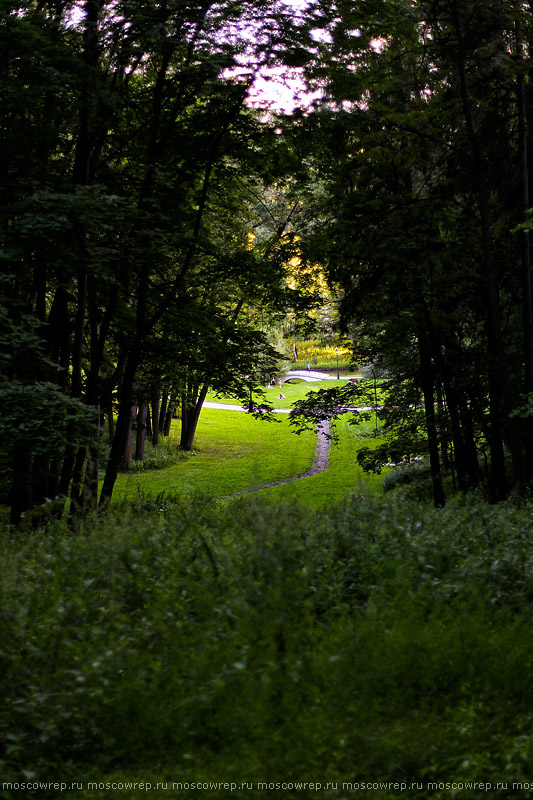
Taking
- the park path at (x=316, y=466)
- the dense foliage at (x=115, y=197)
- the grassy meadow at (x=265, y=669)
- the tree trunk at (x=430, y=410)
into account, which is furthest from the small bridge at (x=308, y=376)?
the grassy meadow at (x=265, y=669)

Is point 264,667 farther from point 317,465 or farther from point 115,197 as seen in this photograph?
point 317,465

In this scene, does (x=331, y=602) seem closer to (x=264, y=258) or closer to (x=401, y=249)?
(x=401, y=249)

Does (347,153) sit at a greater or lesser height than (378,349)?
greater

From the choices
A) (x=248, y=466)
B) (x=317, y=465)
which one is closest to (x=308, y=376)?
(x=317, y=465)

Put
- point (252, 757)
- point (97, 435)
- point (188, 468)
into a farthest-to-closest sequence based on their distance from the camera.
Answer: point (188, 468) < point (97, 435) < point (252, 757)

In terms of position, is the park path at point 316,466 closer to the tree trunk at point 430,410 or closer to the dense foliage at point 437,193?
the tree trunk at point 430,410

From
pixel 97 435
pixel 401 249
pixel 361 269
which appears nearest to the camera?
pixel 97 435

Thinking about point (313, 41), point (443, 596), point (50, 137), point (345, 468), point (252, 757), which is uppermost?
point (313, 41)

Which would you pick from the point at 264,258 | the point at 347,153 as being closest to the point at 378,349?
the point at 264,258

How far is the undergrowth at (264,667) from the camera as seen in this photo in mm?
2992

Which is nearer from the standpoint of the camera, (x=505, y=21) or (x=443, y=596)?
(x=443, y=596)

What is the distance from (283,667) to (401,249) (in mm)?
9536

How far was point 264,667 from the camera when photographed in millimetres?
3100

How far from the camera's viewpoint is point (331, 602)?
14.4ft
